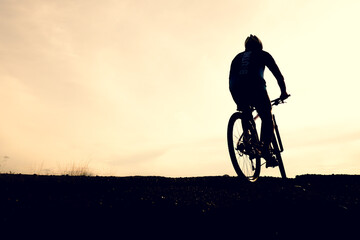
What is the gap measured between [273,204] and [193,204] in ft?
2.50

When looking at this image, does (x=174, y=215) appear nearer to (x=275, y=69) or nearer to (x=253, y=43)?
(x=275, y=69)

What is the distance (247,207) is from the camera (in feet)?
9.32

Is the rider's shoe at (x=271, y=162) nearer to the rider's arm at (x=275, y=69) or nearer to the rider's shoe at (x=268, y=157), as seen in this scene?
the rider's shoe at (x=268, y=157)

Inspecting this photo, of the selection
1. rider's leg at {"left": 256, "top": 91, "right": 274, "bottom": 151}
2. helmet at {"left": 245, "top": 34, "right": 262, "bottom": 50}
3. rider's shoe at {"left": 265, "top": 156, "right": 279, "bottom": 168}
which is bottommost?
rider's shoe at {"left": 265, "top": 156, "right": 279, "bottom": 168}

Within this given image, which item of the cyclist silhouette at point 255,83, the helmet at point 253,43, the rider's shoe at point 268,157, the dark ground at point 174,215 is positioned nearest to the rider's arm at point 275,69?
the cyclist silhouette at point 255,83

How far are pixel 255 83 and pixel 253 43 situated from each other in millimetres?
767

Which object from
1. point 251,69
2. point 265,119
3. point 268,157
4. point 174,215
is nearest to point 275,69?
point 251,69

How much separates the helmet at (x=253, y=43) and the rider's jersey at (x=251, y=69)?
20 centimetres

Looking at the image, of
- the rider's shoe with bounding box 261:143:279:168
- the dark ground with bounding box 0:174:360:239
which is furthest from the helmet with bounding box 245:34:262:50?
the dark ground with bounding box 0:174:360:239

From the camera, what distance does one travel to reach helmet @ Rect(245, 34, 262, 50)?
15.8 feet

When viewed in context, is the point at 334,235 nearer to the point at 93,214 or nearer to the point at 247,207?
the point at 247,207

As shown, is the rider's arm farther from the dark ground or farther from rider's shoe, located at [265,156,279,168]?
the dark ground

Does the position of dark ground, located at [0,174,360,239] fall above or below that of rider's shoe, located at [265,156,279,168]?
below

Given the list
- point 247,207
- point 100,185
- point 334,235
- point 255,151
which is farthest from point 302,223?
point 100,185
